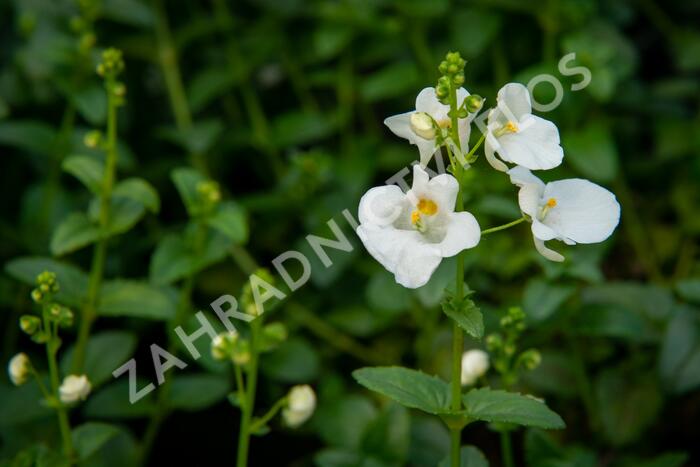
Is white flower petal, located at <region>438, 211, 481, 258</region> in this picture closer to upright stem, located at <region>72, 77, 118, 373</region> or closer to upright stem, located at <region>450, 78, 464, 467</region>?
upright stem, located at <region>450, 78, 464, 467</region>

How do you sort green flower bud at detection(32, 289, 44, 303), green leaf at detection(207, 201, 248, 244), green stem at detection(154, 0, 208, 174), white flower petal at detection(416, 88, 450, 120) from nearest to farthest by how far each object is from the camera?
1. white flower petal at detection(416, 88, 450, 120)
2. green flower bud at detection(32, 289, 44, 303)
3. green leaf at detection(207, 201, 248, 244)
4. green stem at detection(154, 0, 208, 174)

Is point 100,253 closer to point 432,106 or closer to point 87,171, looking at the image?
point 87,171

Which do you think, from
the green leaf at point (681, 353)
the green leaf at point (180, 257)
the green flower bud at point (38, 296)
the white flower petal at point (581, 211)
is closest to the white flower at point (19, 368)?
the green flower bud at point (38, 296)

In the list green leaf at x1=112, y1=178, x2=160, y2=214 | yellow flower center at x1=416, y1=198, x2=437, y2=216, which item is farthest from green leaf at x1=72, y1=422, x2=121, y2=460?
yellow flower center at x1=416, y1=198, x2=437, y2=216

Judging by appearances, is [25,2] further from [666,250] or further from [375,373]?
[666,250]

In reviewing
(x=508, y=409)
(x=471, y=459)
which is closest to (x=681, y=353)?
(x=471, y=459)
